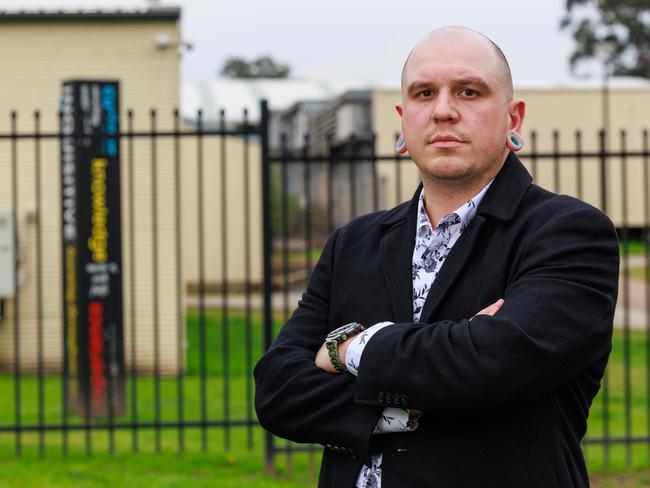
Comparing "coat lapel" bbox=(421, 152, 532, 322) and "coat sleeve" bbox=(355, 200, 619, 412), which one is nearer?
"coat sleeve" bbox=(355, 200, 619, 412)

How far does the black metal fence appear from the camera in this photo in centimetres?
728

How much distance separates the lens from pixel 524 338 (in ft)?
6.64

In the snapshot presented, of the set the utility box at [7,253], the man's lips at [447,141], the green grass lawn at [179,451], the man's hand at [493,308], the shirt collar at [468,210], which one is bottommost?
the green grass lawn at [179,451]

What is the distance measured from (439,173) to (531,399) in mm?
511

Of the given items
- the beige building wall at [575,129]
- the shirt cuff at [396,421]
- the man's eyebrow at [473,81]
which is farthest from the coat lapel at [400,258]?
the beige building wall at [575,129]

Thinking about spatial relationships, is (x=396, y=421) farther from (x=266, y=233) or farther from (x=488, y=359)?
(x=266, y=233)

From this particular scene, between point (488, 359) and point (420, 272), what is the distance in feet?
1.08

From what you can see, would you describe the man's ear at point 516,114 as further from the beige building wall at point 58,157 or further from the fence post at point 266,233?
the beige building wall at point 58,157

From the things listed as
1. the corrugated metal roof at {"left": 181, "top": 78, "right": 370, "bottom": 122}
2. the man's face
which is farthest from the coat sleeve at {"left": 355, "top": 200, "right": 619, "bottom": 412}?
the corrugated metal roof at {"left": 181, "top": 78, "right": 370, "bottom": 122}

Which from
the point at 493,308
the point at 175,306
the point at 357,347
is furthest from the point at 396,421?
the point at 175,306

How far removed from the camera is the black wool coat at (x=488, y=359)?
2.04 meters

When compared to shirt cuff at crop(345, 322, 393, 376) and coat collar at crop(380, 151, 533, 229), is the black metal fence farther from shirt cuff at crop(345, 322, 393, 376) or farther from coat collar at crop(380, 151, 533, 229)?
Result: shirt cuff at crop(345, 322, 393, 376)

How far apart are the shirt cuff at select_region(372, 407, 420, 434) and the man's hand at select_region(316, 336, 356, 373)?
0.17 meters

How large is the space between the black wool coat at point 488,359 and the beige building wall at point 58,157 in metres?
10.2
